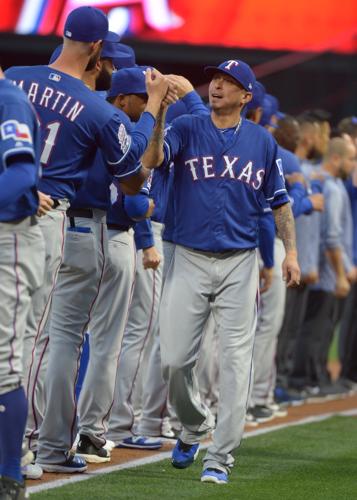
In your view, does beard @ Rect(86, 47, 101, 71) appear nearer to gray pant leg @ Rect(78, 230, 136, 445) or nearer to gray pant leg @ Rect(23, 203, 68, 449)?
gray pant leg @ Rect(23, 203, 68, 449)

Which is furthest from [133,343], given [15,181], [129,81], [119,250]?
[15,181]

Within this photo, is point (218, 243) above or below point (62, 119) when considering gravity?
below

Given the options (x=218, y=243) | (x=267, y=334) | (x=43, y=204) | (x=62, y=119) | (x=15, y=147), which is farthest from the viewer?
(x=267, y=334)

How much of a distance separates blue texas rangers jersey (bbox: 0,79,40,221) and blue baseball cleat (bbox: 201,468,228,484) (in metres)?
2.05

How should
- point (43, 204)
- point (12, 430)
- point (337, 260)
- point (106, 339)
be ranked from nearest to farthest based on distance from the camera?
point (12, 430) → point (43, 204) → point (106, 339) → point (337, 260)

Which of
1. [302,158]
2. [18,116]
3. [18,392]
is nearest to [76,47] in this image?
[18,116]

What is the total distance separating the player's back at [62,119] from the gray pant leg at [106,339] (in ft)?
3.34

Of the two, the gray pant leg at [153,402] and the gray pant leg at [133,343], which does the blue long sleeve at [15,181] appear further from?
the gray pant leg at [153,402]

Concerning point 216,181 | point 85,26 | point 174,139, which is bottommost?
point 216,181

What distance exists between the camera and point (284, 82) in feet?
68.3

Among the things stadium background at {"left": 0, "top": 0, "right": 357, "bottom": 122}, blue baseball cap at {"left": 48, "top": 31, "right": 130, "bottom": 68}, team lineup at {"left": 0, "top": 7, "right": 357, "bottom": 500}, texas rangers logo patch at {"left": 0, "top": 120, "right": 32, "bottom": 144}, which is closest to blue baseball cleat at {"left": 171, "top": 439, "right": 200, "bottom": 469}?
team lineup at {"left": 0, "top": 7, "right": 357, "bottom": 500}

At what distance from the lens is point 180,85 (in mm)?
7434

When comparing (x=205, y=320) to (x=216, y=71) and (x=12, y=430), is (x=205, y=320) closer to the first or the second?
(x=216, y=71)

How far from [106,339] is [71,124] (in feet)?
5.17
